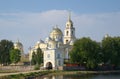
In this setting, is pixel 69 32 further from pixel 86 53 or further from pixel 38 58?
pixel 86 53

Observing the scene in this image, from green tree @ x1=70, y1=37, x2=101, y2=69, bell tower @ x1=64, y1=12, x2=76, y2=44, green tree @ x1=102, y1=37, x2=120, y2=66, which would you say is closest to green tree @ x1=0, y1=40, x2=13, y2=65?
bell tower @ x1=64, y1=12, x2=76, y2=44

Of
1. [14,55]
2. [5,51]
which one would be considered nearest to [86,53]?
[14,55]

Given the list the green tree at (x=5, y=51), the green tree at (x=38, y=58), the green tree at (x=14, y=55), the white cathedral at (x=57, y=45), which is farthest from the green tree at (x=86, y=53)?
the green tree at (x=5, y=51)

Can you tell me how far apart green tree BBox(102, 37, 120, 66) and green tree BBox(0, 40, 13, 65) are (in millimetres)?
27412

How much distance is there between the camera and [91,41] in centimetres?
9056

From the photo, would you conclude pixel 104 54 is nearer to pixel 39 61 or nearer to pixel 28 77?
pixel 39 61

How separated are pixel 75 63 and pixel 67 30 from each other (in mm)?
23102

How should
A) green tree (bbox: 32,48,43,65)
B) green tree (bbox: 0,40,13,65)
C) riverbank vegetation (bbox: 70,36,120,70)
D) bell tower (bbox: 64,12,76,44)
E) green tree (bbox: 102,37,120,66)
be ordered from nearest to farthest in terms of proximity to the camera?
riverbank vegetation (bbox: 70,36,120,70), green tree (bbox: 102,37,120,66), green tree (bbox: 32,48,43,65), green tree (bbox: 0,40,13,65), bell tower (bbox: 64,12,76,44)

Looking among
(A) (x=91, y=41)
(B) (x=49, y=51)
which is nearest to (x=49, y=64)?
(B) (x=49, y=51)

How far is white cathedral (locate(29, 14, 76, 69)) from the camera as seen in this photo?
8812cm

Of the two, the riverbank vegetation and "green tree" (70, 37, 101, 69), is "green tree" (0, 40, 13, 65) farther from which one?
"green tree" (70, 37, 101, 69)

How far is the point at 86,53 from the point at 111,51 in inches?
388

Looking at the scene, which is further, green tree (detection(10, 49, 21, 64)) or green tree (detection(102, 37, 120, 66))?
green tree (detection(10, 49, 21, 64))

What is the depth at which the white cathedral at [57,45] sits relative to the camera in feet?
289
